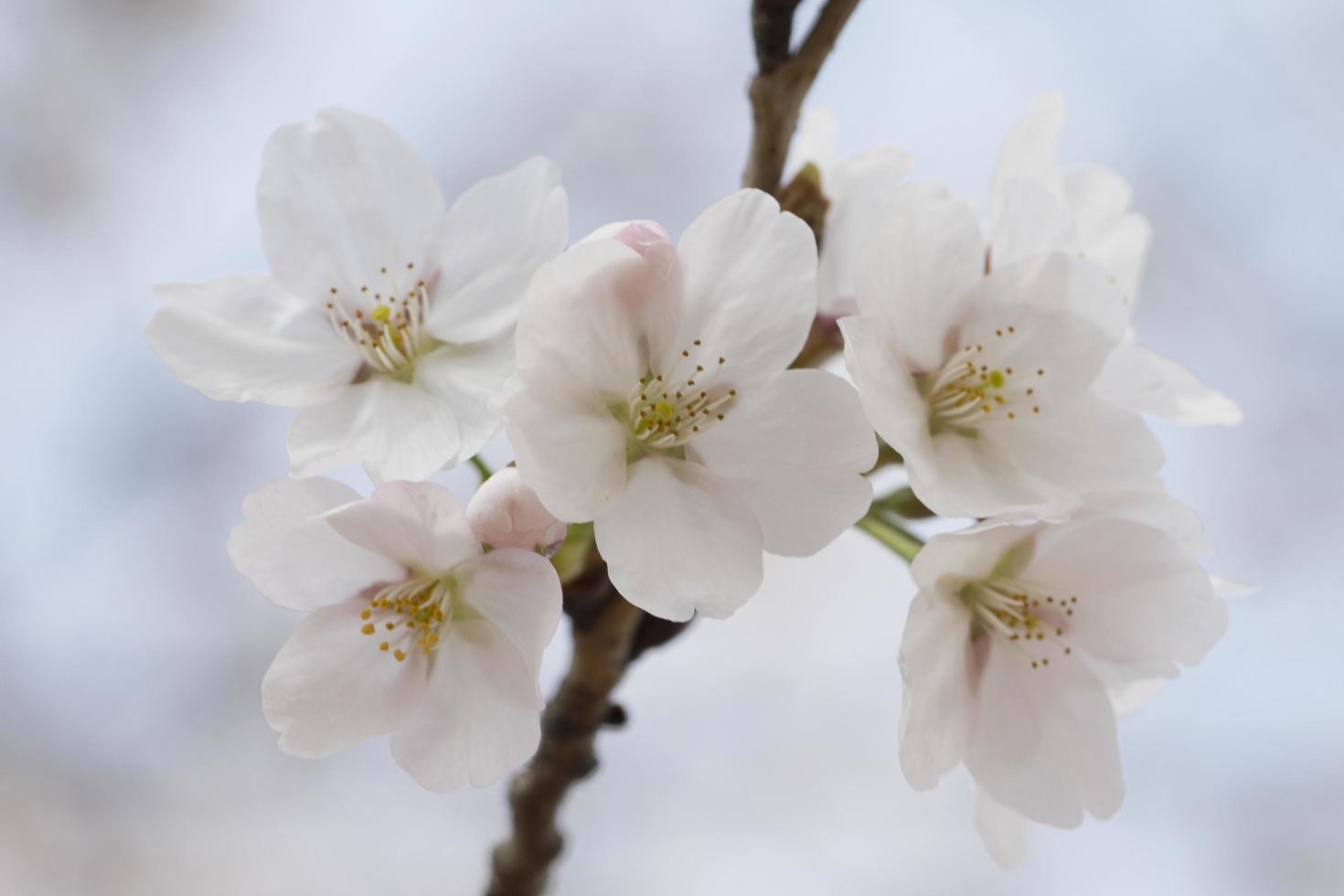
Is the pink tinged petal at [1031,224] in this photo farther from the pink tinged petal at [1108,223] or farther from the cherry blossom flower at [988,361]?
the pink tinged petal at [1108,223]

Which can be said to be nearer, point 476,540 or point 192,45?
point 476,540

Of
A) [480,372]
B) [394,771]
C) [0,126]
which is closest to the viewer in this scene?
[480,372]

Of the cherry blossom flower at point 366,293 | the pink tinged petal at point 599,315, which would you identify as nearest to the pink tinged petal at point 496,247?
the cherry blossom flower at point 366,293

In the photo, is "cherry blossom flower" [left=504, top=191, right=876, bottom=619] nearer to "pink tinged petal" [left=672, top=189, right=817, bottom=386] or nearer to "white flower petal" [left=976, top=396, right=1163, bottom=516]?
"pink tinged petal" [left=672, top=189, right=817, bottom=386]

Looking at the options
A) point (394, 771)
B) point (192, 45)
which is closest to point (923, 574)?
point (394, 771)

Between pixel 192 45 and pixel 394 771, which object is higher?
pixel 192 45

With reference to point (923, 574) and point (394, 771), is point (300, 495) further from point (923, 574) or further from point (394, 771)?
point (394, 771)
